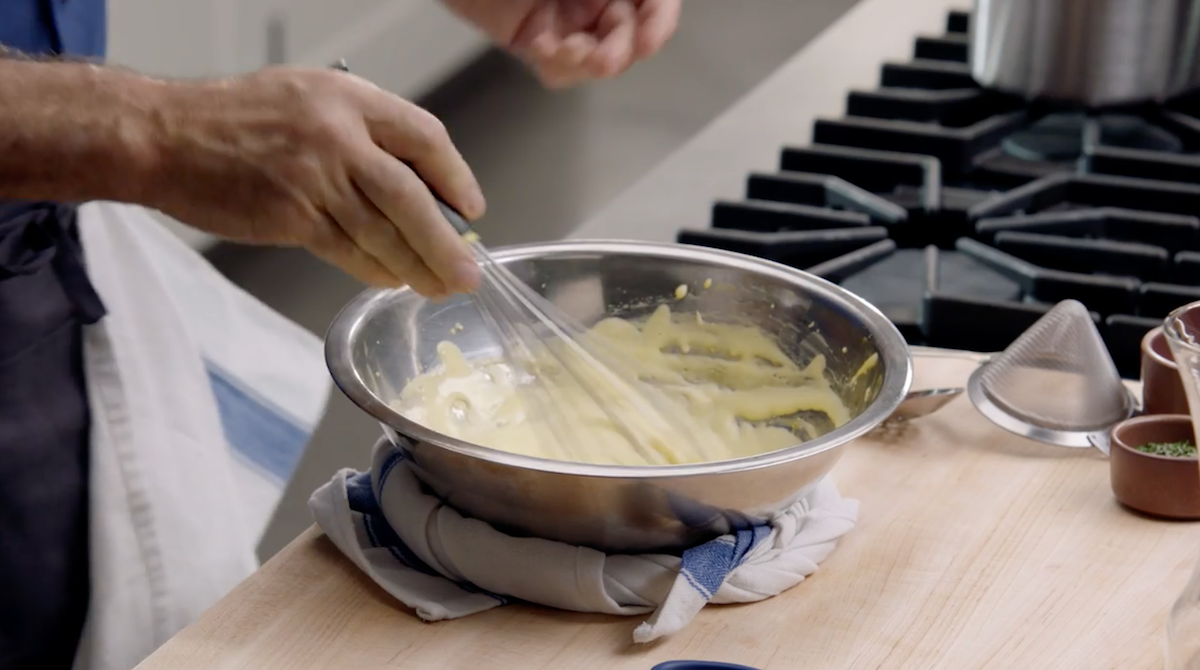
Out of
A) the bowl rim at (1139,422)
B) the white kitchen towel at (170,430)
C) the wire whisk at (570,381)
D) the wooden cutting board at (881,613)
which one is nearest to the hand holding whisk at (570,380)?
the wire whisk at (570,381)

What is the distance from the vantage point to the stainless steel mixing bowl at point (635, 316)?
625 mm

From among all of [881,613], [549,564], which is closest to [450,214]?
[549,564]

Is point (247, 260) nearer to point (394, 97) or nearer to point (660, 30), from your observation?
point (660, 30)

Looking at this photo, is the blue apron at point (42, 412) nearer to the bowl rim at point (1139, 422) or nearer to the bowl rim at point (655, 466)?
the bowl rim at point (655, 466)

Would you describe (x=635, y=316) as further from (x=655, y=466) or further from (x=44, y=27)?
(x=44, y=27)

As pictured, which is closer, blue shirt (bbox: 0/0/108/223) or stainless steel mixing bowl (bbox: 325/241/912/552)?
stainless steel mixing bowl (bbox: 325/241/912/552)

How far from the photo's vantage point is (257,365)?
1.10 meters

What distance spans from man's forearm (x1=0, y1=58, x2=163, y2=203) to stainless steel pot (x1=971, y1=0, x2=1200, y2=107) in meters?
0.82

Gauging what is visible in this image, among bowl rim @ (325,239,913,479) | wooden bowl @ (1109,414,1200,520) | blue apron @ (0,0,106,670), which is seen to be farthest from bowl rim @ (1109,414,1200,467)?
blue apron @ (0,0,106,670)

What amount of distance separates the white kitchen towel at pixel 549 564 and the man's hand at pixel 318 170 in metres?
0.12

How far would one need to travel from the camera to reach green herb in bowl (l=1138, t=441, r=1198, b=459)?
0.72 meters

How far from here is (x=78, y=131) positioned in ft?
2.06

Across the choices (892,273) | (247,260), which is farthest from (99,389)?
(247,260)

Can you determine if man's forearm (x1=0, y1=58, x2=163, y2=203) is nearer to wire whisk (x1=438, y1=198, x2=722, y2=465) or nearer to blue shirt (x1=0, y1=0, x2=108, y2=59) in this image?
wire whisk (x1=438, y1=198, x2=722, y2=465)
